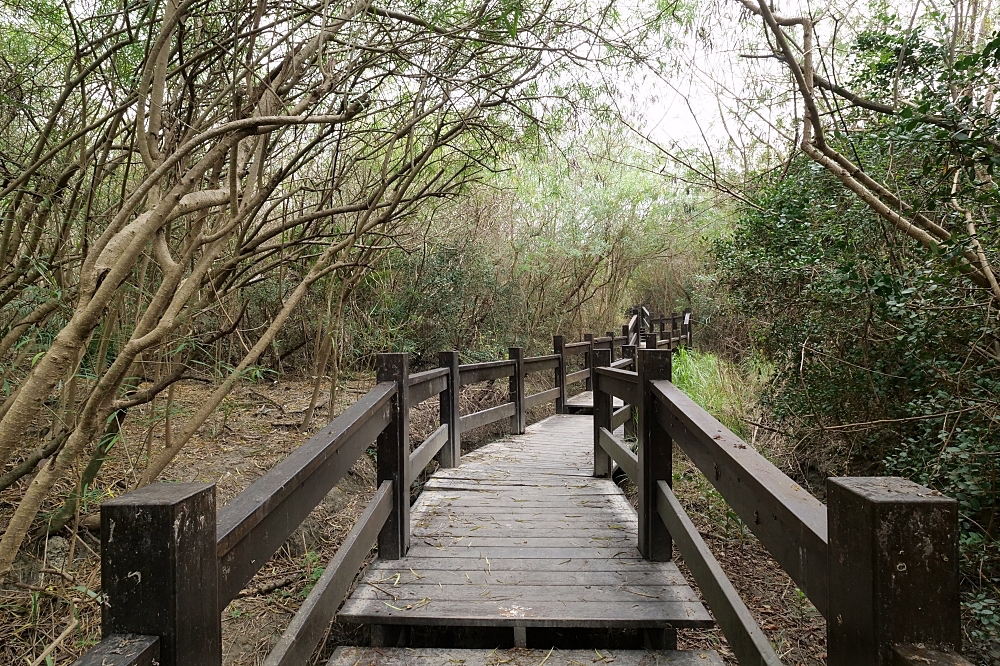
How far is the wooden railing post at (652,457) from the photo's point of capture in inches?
119

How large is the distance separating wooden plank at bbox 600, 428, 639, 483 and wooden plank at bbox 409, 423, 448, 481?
50.8 inches

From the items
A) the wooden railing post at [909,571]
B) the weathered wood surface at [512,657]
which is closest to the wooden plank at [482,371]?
the weathered wood surface at [512,657]

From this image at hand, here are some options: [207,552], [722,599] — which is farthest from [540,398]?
[207,552]

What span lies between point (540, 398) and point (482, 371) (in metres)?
1.99


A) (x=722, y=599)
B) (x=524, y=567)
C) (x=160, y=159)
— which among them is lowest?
(x=524, y=567)

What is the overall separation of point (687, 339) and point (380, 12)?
561 inches

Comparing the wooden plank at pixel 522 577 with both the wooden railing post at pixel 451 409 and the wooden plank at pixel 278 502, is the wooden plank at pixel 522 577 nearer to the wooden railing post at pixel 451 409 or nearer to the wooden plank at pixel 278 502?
the wooden plank at pixel 278 502

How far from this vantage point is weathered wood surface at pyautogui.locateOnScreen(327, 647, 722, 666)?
2309 mm

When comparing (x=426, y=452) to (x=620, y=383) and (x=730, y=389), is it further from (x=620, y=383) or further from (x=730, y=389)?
(x=730, y=389)

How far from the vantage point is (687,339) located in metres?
15.9

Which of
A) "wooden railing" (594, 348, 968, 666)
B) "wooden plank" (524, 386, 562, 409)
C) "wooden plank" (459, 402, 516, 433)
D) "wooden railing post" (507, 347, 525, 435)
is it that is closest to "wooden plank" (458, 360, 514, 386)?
"wooden railing post" (507, 347, 525, 435)

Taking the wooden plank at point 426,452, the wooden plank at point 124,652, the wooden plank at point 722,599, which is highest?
the wooden plank at point 124,652

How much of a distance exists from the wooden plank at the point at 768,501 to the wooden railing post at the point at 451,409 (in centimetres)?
272

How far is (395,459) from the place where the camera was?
3164mm
